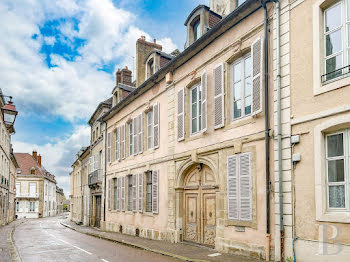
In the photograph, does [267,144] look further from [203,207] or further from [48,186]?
[48,186]

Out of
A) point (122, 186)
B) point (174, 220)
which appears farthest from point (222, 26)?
point (122, 186)

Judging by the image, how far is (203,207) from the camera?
12.2 metres

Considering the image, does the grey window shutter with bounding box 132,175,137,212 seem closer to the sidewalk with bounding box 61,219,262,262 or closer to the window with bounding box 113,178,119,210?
the window with bounding box 113,178,119,210

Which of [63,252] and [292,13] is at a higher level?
[292,13]

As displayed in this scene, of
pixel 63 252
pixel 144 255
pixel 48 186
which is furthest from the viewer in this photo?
pixel 48 186

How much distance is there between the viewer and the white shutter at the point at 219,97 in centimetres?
1099

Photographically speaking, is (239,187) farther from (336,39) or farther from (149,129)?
(149,129)

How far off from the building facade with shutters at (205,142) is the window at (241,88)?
0.10ft

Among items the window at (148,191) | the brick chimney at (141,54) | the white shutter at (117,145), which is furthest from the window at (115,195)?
the brick chimney at (141,54)

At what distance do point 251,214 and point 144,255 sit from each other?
3.66m

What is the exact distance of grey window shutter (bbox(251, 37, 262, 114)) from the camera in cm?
953

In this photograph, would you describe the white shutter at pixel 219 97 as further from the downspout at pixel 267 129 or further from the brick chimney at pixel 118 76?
the brick chimney at pixel 118 76

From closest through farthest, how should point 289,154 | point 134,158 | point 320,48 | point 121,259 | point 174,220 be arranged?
point 320,48
point 289,154
point 121,259
point 174,220
point 134,158

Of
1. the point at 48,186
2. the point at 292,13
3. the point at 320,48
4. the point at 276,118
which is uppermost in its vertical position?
the point at 292,13
